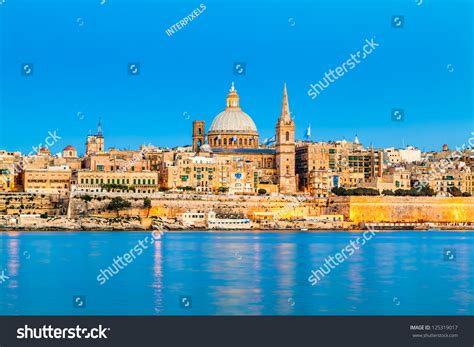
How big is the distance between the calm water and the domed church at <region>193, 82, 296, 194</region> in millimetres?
26448

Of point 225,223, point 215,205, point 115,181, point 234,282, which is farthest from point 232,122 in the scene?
point 234,282

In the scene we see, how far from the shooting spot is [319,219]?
50500 mm

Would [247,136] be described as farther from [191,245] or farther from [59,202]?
[191,245]

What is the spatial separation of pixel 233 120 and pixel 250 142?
5.74 ft

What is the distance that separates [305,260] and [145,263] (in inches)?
171

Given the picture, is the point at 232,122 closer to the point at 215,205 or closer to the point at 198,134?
the point at 198,134

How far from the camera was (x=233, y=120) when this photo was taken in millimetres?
62062

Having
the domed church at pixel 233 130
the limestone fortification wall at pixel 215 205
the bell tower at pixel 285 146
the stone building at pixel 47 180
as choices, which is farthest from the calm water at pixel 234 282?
the domed church at pixel 233 130

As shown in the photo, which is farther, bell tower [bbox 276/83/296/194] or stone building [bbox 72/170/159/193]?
bell tower [bbox 276/83/296/194]

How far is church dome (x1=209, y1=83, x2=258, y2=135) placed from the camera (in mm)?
61844

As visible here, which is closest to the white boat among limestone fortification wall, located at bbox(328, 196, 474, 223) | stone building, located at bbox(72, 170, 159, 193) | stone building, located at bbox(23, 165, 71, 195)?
stone building, located at bbox(72, 170, 159, 193)

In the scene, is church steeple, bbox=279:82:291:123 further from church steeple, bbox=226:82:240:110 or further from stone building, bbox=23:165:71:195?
stone building, bbox=23:165:71:195
